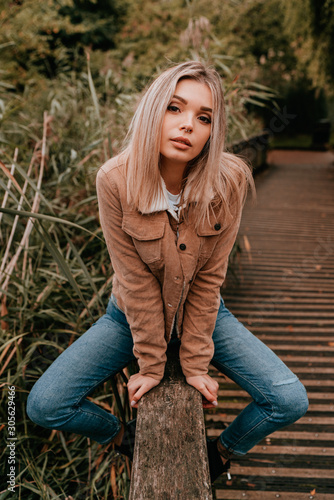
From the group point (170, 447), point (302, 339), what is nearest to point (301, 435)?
point (302, 339)

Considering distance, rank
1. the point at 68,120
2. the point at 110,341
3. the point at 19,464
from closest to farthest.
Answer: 1. the point at 110,341
2. the point at 19,464
3. the point at 68,120

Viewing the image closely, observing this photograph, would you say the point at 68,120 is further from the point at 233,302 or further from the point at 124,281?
the point at 124,281

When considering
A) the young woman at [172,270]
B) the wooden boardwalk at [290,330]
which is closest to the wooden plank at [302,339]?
the wooden boardwalk at [290,330]

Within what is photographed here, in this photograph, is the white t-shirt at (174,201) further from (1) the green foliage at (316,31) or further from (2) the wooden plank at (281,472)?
(1) the green foliage at (316,31)

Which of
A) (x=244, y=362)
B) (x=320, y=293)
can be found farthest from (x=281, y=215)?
(x=244, y=362)

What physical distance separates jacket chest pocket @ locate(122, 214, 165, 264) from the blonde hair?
0.05m

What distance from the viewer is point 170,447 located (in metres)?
1.15

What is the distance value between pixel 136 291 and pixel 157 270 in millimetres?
108

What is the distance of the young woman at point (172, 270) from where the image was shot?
1352mm

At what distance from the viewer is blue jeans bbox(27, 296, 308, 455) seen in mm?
1422

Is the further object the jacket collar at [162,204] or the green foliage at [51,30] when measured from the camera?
the green foliage at [51,30]

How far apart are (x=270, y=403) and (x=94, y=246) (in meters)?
1.48

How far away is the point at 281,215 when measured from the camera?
5383 millimetres

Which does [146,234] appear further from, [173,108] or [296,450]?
[296,450]
